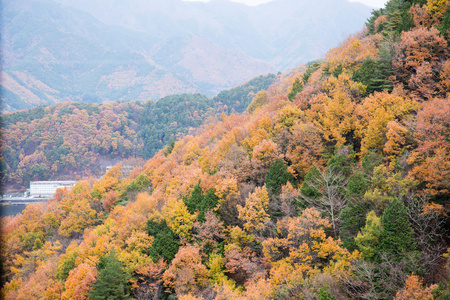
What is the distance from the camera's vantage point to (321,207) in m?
28.2

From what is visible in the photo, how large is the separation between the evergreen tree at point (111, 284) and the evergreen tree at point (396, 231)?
24.6m

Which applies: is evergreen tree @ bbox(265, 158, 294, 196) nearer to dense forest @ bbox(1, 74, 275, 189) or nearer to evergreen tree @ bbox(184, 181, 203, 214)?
evergreen tree @ bbox(184, 181, 203, 214)

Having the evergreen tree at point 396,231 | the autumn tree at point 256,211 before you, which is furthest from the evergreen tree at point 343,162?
the evergreen tree at point 396,231

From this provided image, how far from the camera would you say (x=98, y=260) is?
116ft

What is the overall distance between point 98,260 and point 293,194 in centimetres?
2339

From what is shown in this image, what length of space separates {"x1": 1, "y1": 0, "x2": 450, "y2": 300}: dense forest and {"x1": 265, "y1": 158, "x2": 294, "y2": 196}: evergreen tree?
141 millimetres

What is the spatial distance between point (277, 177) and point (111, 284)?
66.8ft

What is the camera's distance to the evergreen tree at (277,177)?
112 feet

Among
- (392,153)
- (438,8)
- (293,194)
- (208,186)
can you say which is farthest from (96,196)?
(438,8)

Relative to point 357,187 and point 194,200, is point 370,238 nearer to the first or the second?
point 357,187

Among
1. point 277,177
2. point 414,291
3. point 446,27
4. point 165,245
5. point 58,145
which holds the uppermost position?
point 446,27

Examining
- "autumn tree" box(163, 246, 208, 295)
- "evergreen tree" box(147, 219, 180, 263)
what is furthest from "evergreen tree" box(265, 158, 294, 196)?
"evergreen tree" box(147, 219, 180, 263)

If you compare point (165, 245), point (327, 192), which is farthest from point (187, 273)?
point (327, 192)

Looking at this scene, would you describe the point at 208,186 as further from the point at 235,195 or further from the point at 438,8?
the point at 438,8
